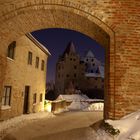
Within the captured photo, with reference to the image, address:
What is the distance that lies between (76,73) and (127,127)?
4842 centimetres

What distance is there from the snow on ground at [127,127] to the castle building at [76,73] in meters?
43.7

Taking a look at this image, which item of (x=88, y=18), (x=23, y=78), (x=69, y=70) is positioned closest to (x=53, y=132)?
(x=88, y=18)

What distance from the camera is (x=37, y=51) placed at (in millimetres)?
16938

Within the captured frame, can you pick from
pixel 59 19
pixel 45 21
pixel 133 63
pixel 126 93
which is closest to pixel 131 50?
pixel 133 63

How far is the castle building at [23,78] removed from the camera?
11.8 metres

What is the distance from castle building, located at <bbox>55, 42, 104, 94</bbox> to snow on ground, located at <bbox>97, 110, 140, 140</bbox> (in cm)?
4369

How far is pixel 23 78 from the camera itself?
545 inches

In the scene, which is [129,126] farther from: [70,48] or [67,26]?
[70,48]

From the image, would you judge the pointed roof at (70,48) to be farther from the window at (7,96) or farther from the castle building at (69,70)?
the window at (7,96)

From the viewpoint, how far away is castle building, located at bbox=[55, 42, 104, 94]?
170 ft

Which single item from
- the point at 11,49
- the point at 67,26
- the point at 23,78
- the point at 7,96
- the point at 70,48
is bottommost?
the point at 7,96

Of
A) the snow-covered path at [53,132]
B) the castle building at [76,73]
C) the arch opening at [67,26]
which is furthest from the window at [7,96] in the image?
the castle building at [76,73]

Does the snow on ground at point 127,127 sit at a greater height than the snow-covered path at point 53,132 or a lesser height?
greater

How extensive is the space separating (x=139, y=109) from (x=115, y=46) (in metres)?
1.81
